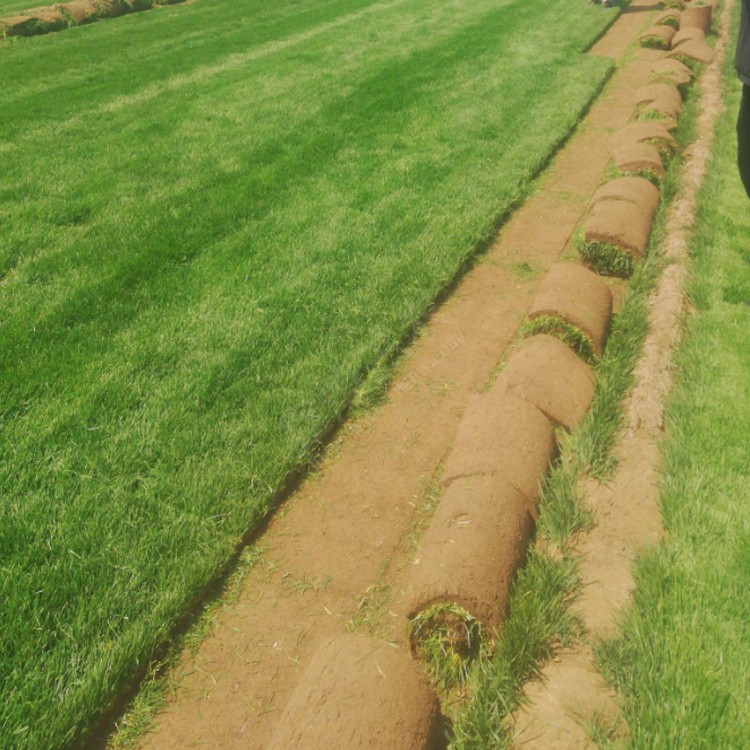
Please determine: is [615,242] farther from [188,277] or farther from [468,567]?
[468,567]

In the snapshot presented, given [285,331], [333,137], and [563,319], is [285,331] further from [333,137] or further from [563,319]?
[333,137]

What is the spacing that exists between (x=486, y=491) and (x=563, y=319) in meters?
1.46

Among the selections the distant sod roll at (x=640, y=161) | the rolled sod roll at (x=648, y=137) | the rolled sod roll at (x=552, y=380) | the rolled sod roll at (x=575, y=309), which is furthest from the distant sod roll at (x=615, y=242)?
the rolled sod roll at (x=648, y=137)

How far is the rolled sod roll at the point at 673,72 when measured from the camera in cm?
814

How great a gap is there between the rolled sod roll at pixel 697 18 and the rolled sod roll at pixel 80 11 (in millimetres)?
10208

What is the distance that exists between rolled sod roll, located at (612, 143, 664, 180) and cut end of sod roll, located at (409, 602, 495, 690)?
463 cm

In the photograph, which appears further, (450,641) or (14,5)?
(14,5)

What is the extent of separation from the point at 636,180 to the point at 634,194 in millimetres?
323

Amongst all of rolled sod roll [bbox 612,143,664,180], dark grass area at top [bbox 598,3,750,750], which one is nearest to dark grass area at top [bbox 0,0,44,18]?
rolled sod roll [bbox 612,143,664,180]

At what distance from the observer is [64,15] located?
11.6 m

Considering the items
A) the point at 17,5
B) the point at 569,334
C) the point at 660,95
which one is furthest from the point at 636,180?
the point at 17,5

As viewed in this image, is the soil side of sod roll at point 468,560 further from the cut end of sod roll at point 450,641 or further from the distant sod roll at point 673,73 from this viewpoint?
the distant sod roll at point 673,73

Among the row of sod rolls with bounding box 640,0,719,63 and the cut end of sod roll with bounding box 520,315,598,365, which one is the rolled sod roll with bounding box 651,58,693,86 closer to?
the row of sod rolls with bounding box 640,0,719,63

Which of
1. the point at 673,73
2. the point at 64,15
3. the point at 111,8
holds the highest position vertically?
the point at 64,15
